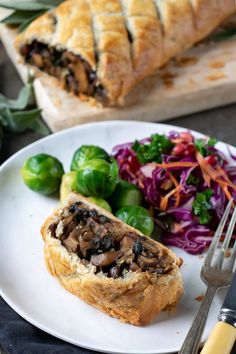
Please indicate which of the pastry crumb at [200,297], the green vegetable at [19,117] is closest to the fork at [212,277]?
the pastry crumb at [200,297]

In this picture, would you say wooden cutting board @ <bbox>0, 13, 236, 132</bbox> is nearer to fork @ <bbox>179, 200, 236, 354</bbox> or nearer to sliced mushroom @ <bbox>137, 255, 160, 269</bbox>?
fork @ <bbox>179, 200, 236, 354</bbox>

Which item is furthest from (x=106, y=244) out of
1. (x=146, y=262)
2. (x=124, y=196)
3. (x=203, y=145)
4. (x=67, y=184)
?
(x=203, y=145)

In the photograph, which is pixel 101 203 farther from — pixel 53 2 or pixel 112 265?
pixel 53 2

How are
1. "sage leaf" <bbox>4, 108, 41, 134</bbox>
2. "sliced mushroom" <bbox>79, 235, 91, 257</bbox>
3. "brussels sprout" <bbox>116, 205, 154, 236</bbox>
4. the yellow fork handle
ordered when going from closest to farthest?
the yellow fork handle < "sliced mushroom" <bbox>79, 235, 91, 257</bbox> < "brussels sprout" <bbox>116, 205, 154, 236</bbox> < "sage leaf" <bbox>4, 108, 41, 134</bbox>

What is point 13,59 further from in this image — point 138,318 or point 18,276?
point 138,318

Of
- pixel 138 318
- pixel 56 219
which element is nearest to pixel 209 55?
pixel 56 219

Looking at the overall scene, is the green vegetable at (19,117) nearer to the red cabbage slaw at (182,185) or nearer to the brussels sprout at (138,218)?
the red cabbage slaw at (182,185)

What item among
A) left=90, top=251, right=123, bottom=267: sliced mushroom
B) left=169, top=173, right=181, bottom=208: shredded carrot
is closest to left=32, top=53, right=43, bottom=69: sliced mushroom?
left=169, top=173, right=181, bottom=208: shredded carrot
